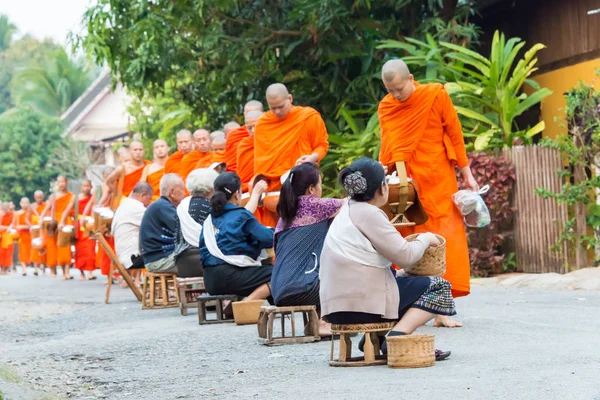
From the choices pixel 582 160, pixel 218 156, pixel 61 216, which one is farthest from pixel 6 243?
pixel 582 160

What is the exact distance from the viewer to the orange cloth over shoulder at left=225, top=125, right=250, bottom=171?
14.7 metres

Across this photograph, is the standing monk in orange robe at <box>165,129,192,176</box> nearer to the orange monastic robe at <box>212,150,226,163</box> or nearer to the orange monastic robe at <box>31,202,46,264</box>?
the orange monastic robe at <box>212,150,226,163</box>

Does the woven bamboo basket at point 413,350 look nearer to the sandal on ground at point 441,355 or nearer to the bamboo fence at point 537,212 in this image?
the sandal on ground at point 441,355

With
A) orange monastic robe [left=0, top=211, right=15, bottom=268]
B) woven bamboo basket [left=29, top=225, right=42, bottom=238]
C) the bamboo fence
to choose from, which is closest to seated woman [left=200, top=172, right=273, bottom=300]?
the bamboo fence

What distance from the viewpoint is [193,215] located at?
1222cm

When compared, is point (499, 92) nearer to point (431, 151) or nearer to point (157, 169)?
point (157, 169)

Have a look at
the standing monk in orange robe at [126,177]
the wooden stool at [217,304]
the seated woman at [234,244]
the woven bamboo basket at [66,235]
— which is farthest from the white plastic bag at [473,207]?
the woven bamboo basket at [66,235]

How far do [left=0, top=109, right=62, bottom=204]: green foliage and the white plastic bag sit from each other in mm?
45254

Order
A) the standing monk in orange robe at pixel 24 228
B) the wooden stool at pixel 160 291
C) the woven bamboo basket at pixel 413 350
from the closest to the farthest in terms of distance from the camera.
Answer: the woven bamboo basket at pixel 413 350
the wooden stool at pixel 160 291
the standing monk in orange robe at pixel 24 228

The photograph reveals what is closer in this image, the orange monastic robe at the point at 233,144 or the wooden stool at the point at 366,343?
the wooden stool at the point at 366,343

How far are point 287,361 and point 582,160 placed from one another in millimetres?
7667

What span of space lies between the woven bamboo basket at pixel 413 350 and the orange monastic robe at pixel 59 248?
17638mm

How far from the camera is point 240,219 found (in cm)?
1062

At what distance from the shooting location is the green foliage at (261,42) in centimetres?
1928
